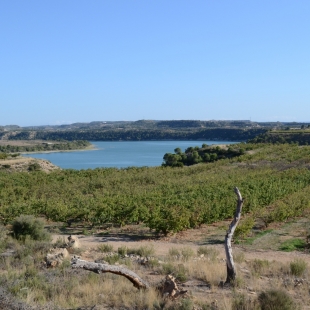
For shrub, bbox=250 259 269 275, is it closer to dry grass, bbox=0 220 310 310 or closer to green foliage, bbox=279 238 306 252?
dry grass, bbox=0 220 310 310

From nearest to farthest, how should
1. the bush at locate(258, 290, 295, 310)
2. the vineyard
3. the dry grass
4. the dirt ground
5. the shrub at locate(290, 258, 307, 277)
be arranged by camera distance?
the bush at locate(258, 290, 295, 310)
the dry grass
the shrub at locate(290, 258, 307, 277)
the dirt ground
the vineyard

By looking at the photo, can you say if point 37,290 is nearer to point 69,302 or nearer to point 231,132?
point 69,302

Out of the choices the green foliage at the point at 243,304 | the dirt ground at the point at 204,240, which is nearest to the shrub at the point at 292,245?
the dirt ground at the point at 204,240

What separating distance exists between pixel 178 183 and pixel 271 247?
54.9 ft

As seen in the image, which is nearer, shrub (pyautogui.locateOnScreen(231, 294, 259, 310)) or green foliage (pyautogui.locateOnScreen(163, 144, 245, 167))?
shrub (pyautogui.locateOnScreen(231, 294, 259, 310))

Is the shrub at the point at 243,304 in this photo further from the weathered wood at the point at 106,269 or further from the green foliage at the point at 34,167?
the green foliage at the point at 34,167

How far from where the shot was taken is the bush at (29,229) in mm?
12691

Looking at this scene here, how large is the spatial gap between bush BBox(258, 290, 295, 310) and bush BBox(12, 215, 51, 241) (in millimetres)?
8185

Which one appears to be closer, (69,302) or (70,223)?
(69,302)

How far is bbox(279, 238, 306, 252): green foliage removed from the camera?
12594 mm

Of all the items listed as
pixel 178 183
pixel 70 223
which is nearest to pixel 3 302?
pixel 70 223

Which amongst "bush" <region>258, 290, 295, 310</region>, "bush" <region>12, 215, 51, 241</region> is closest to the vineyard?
"bush" <region>12, 215, 51, 241</region>

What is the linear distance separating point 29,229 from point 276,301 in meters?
9.01

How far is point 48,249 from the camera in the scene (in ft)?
35.1
